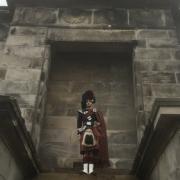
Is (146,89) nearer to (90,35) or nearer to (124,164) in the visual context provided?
(124,164)

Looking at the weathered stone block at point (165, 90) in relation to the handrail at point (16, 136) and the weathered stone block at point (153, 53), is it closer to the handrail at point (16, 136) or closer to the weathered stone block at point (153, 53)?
the weathered stone block at point (153, 53)

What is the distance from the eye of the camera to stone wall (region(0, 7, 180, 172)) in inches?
337

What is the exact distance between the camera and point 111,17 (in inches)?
401

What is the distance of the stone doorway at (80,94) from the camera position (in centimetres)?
838

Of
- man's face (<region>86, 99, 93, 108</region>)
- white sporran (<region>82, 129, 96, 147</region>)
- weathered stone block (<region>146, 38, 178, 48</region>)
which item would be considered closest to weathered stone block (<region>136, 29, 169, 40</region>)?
weathered stone block (<region>146, 38, 178, 48</region>)

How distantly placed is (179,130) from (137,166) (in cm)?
187

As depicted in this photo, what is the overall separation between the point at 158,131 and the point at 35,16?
19.1 ft

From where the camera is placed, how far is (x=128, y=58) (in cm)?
999

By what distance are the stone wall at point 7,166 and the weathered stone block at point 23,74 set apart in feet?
8.89

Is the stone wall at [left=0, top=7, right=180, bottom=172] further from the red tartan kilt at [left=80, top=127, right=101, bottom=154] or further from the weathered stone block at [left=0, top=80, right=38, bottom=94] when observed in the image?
the red tartan kilt at [left=80, top=127, right=101, bottom=154]

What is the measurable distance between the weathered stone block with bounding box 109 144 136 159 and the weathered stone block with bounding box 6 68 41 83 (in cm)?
232

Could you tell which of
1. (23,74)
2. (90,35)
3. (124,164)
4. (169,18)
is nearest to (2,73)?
(23,74)

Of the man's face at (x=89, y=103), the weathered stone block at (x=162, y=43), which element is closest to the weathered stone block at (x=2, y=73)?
the man's face at (x=89, y=103)

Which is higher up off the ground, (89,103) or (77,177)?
(89,103)
